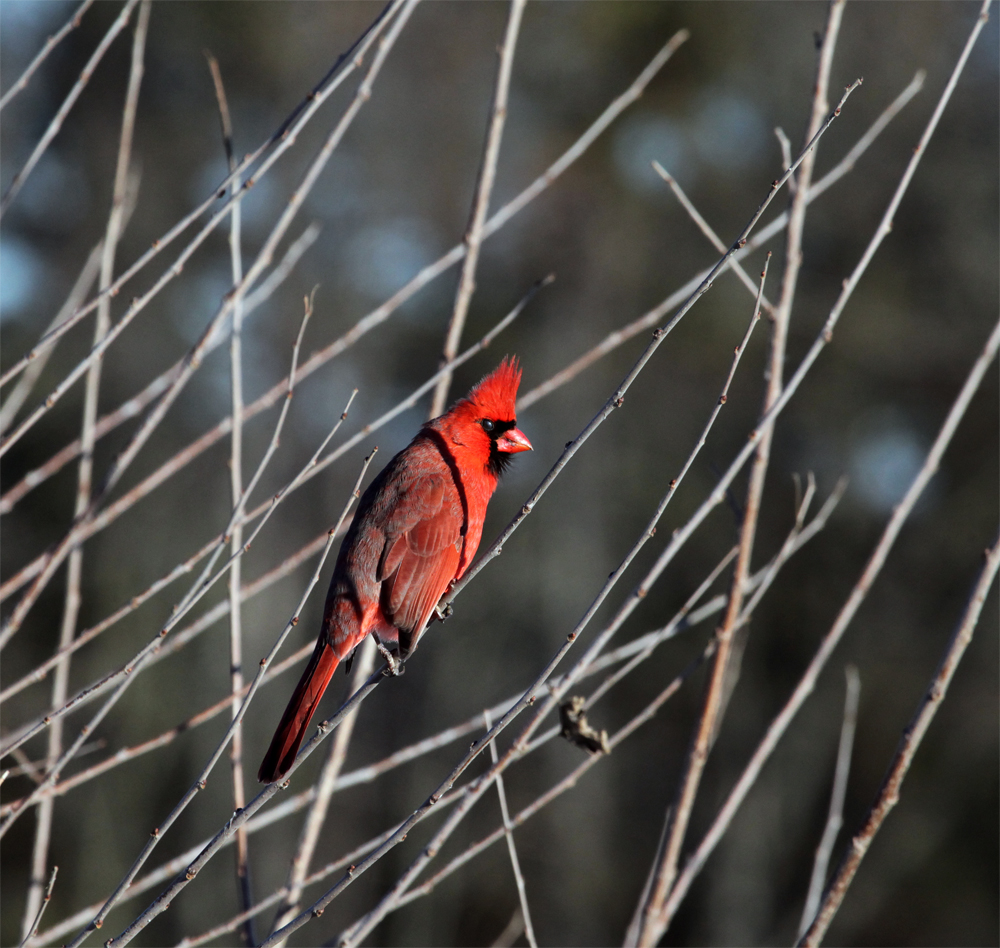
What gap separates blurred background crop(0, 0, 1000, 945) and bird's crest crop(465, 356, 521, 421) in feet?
20.9

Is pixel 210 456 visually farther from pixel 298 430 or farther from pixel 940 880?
pixel 940 880

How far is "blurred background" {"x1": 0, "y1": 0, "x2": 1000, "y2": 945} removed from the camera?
36.4 feet

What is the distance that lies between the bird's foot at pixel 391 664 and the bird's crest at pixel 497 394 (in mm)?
806

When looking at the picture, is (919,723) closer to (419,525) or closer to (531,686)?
(531,686)

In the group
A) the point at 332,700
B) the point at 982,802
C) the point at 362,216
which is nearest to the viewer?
the point at 332,700

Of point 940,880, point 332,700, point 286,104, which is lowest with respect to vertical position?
point 940,880

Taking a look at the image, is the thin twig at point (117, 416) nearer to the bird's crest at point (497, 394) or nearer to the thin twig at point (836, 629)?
the bird's crest at point (497, 394)

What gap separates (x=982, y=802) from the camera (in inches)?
417

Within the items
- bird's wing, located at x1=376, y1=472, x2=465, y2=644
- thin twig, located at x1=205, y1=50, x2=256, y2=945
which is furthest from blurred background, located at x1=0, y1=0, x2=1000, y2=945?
thin twig, located at x1=205, y1=50, x2=256, y2=945

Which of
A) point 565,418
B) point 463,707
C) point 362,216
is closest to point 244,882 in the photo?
point 463,707

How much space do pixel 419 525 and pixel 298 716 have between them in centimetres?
77

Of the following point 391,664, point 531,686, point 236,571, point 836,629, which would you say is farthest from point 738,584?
point 236,571

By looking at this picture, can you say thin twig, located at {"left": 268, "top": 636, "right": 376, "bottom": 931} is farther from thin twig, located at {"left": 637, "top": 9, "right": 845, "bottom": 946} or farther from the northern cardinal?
thin twig, located at {"left": 637, "top": 9, "right": 845, "bottom": 946}

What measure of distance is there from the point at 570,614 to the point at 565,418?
2.43 meters
